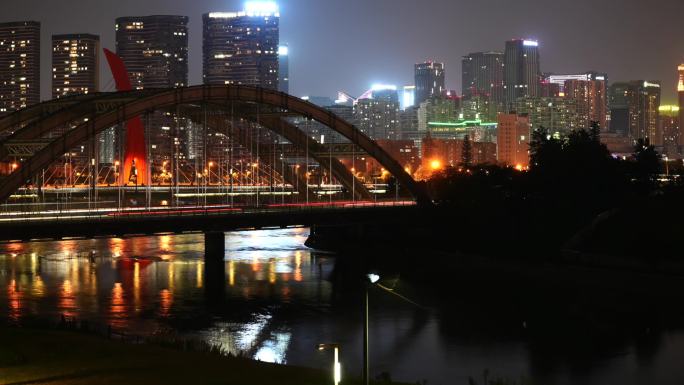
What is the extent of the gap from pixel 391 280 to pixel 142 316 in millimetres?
Answer: 25119

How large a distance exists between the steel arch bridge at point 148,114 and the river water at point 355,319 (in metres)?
7.11

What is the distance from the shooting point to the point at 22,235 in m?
48.3

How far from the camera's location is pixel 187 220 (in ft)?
188

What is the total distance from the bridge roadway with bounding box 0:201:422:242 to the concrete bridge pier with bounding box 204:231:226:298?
192cm

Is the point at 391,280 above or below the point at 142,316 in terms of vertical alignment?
above

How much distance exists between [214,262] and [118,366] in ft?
117

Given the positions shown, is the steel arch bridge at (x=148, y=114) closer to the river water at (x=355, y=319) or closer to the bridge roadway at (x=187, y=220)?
the bridge roadway at (x=187, y=220)

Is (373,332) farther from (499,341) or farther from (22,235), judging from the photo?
(22,235)

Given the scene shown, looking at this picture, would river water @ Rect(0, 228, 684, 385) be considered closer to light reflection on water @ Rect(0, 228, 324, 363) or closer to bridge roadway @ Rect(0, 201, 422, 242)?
light reflection on water @ Rect(0, 228, 324, 363)

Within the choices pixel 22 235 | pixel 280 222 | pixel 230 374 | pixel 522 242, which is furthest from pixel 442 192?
pixel 230 374

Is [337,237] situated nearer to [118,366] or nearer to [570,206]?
[570,206]

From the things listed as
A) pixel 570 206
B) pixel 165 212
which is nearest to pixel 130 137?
pixel 165 212

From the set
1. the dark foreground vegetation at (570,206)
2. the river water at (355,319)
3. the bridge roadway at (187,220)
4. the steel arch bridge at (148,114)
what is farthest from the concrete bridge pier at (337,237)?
the river water at (355,319)

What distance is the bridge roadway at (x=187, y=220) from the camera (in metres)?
49.2
